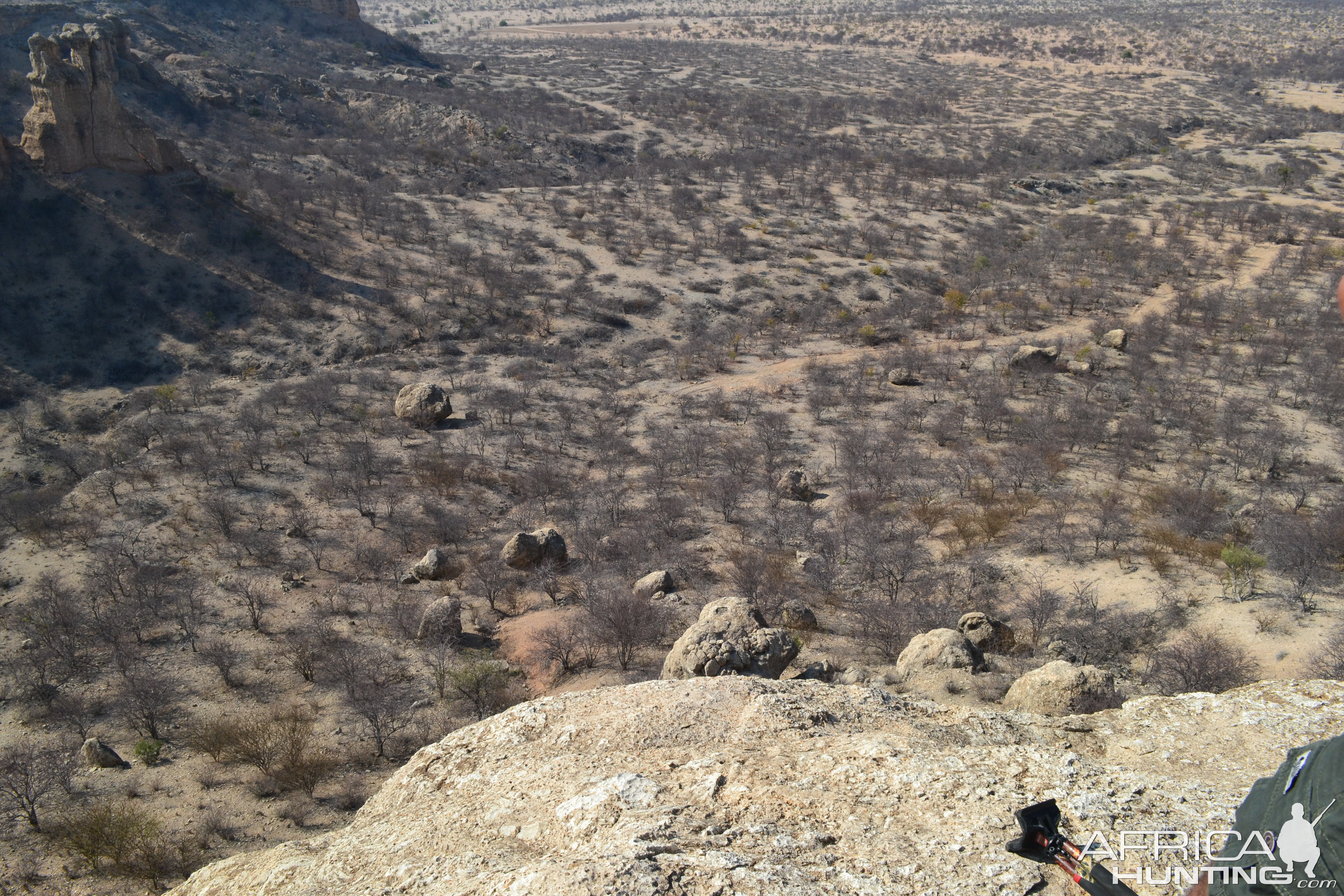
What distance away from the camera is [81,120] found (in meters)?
26.8

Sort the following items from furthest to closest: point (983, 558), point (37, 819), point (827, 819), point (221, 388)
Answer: point (221, 388), point (983, 558), point (37, 819), point (827, 819)

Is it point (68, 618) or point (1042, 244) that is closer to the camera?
point (68, 618)

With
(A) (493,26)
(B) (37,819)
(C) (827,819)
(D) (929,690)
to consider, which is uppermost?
(A) (493,26)

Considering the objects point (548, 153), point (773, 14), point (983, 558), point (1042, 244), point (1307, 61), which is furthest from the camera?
point (773, 14)

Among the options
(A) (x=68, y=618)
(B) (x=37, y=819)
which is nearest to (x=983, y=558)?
(B) (x=37, y=819)

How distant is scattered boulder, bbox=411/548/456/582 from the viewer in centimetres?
1522

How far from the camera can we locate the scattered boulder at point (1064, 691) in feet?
27.6

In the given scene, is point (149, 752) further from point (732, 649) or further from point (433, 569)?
point (732, 649)

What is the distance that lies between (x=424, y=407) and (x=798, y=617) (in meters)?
13.4

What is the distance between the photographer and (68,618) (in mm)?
13367

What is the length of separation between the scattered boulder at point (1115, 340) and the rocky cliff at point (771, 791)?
21525 millimetres

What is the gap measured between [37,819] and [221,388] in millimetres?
16822

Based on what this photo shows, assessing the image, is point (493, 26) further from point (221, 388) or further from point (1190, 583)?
point (1190, 583)

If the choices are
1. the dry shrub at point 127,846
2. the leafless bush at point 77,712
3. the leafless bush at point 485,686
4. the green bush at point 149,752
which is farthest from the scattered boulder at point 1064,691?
the leafless bush at point 77,712
